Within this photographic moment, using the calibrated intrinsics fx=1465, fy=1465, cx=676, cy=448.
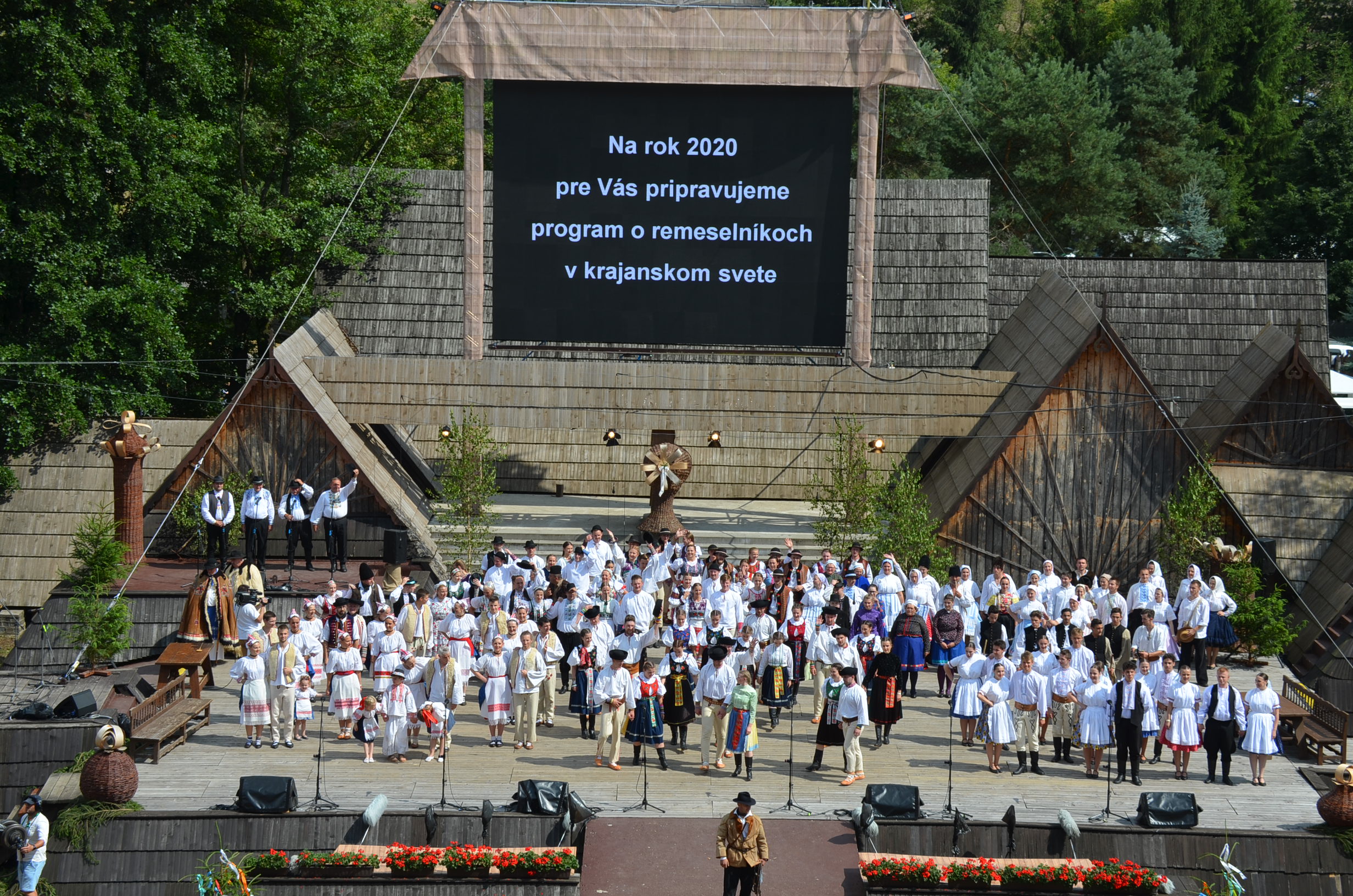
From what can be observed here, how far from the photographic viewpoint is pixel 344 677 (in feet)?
58.0

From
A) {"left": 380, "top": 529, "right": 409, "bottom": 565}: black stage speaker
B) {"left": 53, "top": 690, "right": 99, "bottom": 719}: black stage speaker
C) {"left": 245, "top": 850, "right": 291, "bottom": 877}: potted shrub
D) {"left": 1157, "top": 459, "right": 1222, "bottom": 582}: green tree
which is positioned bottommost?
{"left": 245, "top": 850, "right": 291, "bottom": 877}: potted shrub

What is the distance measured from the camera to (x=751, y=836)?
43.7 feet

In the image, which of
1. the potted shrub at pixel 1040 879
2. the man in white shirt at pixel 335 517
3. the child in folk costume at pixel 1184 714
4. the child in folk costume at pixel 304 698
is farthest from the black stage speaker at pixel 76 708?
the child in folk costume at pixel 1184 714

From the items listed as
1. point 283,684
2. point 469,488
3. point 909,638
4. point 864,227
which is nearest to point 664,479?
point 469,488

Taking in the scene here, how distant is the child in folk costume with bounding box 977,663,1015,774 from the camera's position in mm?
16812

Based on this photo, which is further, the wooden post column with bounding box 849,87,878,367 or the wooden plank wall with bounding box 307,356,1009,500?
the wooden plank wall with bounding box 307,356,1009,500

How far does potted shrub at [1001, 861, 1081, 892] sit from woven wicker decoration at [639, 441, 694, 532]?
11111mm

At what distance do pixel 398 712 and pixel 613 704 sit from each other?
254cm

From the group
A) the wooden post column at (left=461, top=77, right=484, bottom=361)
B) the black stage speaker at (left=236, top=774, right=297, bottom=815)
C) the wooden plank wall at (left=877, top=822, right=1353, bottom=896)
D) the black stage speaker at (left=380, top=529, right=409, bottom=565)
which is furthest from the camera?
the black stage speaker at (left=380, top=529, right=409, bottom=565)

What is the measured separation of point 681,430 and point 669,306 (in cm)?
694

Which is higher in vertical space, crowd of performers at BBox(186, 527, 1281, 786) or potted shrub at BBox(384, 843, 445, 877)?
crowd of performers at BBox(186, 527, 1281, 786)

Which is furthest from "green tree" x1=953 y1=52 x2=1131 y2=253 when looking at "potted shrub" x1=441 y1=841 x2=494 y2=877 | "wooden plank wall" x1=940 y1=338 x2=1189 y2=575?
"potted shrub" x1=441 y1=841 x2=494 y2=877

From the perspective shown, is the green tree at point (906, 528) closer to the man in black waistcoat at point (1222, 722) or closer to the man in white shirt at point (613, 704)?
the man in black waistcoat at point (1222, 722)

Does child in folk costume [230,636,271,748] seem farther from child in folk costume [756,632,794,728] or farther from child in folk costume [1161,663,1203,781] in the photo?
child in folk costume [1161,663,1203,781]
